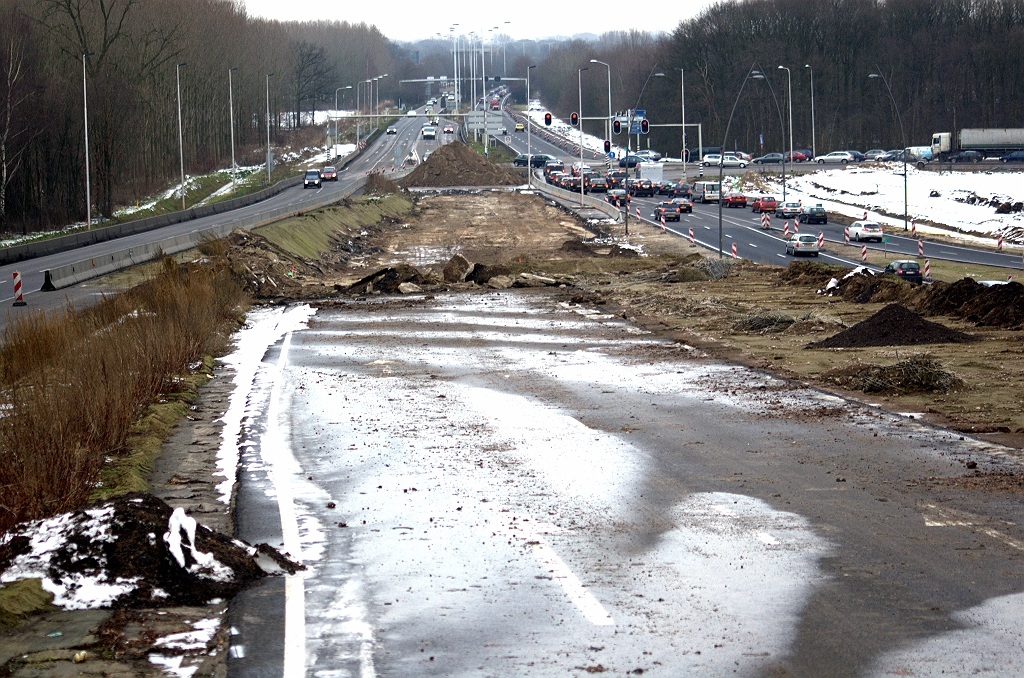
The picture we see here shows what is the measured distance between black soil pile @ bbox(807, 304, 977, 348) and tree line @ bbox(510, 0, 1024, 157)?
Answer: 11426cm

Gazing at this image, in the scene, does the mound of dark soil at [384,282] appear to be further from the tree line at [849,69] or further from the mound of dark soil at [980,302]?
the tree line at [849,69]

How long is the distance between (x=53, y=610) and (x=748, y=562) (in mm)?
6186

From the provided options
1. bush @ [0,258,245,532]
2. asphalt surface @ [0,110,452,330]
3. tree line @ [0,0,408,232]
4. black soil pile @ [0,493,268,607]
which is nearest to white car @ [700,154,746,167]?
asphalt surface @ [0,110,452,330]

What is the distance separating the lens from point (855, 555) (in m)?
10.8

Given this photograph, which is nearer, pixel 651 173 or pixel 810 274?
pixel 810 274

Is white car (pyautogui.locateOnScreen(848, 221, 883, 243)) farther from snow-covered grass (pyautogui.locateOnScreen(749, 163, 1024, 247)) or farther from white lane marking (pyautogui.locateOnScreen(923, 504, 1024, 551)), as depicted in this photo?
white lane marking (pyautogui.locateOnScreen(923, 504, 1024, 551))

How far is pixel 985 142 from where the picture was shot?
117188 millimetres

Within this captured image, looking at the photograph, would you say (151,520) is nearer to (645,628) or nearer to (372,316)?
(645,628)

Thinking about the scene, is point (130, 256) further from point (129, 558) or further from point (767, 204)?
point (767, 204)

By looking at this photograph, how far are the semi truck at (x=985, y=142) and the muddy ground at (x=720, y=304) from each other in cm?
5350

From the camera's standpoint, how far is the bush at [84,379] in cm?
1107

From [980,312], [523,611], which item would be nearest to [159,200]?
[980,312]

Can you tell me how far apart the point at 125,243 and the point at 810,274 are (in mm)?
39709

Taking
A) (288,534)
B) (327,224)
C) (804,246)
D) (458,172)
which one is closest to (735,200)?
(804,246)
